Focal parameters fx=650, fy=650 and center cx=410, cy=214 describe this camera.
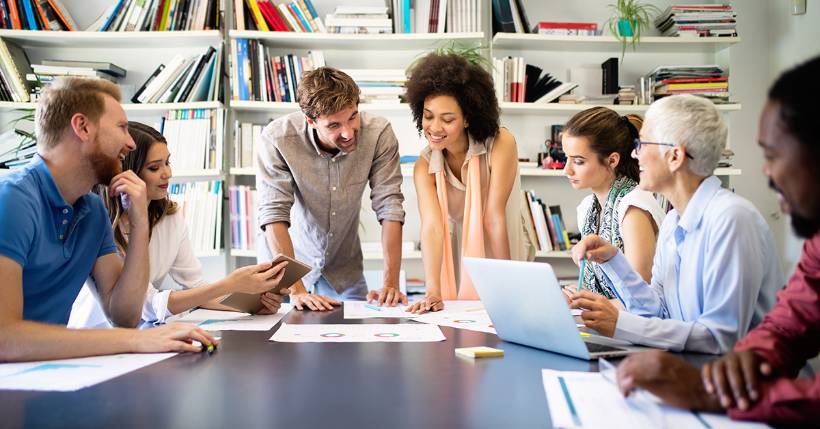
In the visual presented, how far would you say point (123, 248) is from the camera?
1907mm

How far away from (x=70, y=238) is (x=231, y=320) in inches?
17.6

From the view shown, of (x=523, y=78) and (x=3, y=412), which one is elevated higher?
(x=523, y=78)

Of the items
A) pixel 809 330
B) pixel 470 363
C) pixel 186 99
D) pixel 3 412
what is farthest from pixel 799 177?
pixel 186 99

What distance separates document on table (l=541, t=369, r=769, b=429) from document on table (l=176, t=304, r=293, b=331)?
0.85 m

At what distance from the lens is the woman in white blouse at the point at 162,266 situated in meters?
1.72

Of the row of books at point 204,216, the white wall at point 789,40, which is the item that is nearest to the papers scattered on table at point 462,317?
the row of books at point 204,216

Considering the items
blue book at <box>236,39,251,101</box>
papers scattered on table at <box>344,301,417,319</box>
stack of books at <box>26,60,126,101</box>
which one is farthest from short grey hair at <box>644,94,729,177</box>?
stack of books at <box>26,60,126,101</box>

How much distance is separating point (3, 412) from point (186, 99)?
2863mm

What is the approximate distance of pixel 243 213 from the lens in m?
3.50

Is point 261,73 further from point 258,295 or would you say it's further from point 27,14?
point 258,295

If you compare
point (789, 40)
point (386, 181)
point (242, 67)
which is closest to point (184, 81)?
point (242, 67)

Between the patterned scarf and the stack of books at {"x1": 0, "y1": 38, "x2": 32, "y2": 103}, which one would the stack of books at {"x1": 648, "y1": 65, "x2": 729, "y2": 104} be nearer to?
the patterned scarf

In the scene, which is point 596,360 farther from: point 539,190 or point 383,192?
point 539,190

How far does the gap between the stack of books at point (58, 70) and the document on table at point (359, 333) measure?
249 centimetres
